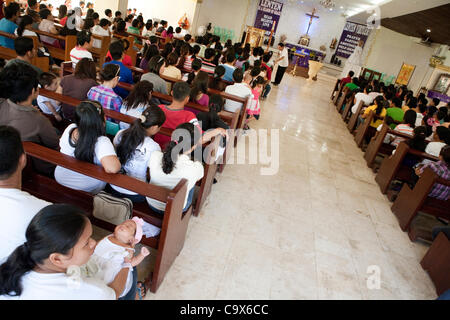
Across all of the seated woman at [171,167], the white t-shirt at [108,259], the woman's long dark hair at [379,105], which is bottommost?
the white t-shirt at [108,259]

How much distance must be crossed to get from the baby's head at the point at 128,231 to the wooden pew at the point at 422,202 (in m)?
2.71

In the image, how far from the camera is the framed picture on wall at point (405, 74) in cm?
1285

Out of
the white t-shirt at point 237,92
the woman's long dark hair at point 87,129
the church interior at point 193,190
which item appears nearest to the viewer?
the church interior at point 193,190

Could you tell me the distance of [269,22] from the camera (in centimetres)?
1461

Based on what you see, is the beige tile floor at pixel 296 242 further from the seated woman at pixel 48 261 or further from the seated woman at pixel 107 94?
the seated woman at pixel 107 94

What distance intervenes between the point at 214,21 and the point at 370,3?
6.66 metres

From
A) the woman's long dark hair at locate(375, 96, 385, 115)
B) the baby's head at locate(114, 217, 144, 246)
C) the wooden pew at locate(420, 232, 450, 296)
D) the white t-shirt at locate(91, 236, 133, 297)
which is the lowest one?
the wooden pew at locate(420, 232, 450, 296)

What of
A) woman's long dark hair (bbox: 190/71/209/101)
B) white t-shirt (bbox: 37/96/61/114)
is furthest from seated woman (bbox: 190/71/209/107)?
white t-shirt (bbox: 37/96/61/114)

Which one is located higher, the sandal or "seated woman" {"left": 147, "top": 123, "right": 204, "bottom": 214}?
"seated woman" {"left": 147, "top": 123, "right": 204, "bottom": 214}

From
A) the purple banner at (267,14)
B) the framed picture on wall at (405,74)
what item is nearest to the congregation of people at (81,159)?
the framed picture on wall at (405,74)

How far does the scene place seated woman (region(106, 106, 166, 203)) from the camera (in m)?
1.84

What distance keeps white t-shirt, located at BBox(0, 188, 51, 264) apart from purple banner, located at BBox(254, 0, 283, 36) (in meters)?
15.1

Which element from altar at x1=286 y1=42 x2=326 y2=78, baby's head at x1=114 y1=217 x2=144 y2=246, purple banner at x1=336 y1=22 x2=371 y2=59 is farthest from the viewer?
purple banner at x1=336 y1=22 x2=371 y2=59

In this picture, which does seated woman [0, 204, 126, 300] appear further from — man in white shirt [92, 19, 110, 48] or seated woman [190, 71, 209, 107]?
man in white shirt [92, 19, 110, 48]
